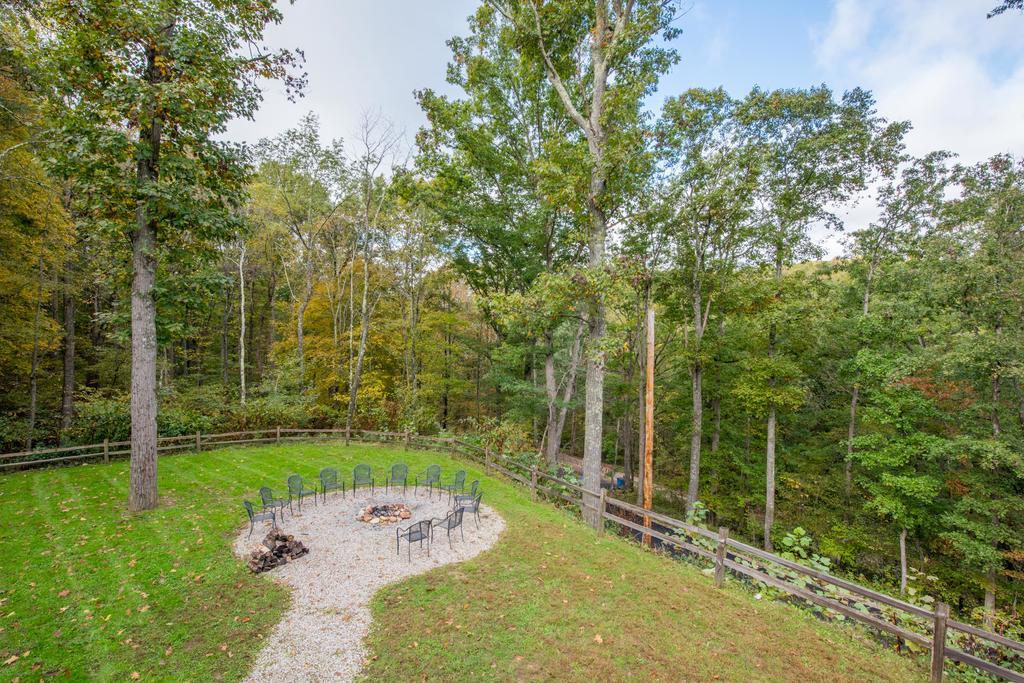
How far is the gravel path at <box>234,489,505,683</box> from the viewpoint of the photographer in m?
4.41

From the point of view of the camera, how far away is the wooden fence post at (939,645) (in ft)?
14.6

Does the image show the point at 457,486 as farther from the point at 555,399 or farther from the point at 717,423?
the point at 717,423

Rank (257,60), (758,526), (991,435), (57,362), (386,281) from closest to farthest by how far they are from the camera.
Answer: (257,60), (991,435), (758,526), (57,362), (386,281)

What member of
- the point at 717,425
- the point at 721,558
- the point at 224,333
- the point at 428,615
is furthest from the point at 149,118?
the point at 717,425

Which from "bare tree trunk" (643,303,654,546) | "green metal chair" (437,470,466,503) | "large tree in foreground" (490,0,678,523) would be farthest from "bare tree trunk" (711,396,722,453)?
"green metal chair" (437,470,466,503)

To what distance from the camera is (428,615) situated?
5.34 metres

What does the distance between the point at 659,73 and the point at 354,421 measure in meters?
19.2

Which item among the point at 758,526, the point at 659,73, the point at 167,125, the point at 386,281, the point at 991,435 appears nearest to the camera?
the point at 167,125

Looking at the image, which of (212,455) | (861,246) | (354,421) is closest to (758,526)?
(861,246)

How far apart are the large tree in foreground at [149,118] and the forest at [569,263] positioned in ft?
0.19

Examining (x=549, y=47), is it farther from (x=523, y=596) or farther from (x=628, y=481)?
(x=628, y=481)

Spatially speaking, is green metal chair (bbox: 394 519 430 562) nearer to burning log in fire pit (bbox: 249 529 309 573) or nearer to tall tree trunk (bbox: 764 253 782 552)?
burning log in fire pit (bbox: 249 529 309 573)

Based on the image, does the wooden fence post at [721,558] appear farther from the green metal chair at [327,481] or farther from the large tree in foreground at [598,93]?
the green metal chair at [327,481]

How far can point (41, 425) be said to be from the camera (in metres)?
14.0
